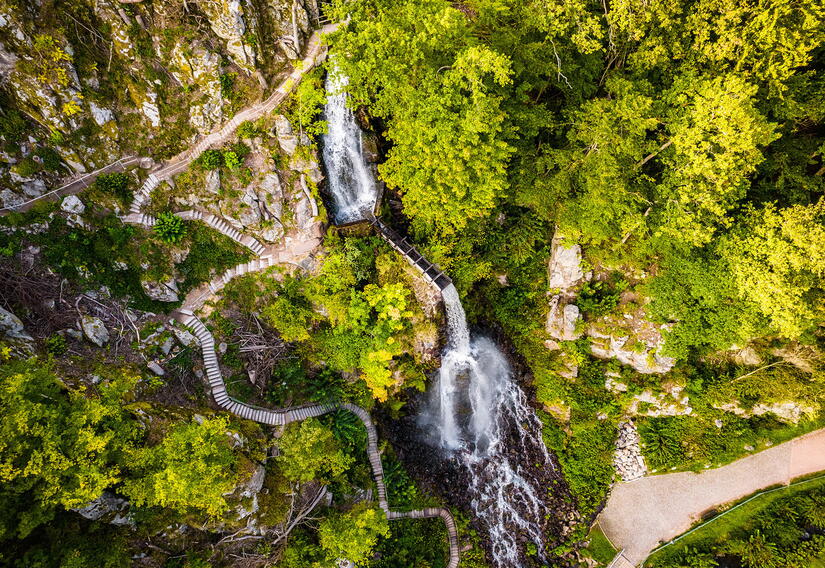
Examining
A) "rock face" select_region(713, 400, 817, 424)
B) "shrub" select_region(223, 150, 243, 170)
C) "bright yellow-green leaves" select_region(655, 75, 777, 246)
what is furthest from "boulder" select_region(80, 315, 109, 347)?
"rock face" select_region(713, 400, 817, 424)

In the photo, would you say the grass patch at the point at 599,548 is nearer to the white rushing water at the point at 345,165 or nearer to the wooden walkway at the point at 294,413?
the wooden walkway at the point at 294,413

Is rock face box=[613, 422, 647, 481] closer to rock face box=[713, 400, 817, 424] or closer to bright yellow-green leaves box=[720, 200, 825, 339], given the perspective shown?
rock face box=[713, 400, 817, 424]

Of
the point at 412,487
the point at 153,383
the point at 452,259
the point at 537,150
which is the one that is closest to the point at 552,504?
the point at 412,487

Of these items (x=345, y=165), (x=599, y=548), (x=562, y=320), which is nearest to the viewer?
(x=345, y=165)

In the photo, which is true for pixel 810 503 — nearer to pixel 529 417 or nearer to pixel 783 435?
pixel 783 435

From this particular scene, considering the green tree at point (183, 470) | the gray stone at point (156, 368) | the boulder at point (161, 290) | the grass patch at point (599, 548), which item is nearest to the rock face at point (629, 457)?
the grass patch at point (599, 548)

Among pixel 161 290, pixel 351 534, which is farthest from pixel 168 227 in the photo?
Answer: pixel 351 534

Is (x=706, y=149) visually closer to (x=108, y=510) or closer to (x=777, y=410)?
(x=777, y=410)
